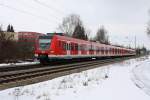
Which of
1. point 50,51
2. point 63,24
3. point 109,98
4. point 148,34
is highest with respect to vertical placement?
point 63,24

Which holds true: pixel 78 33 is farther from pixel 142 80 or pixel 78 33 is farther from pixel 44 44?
pixel 142 80

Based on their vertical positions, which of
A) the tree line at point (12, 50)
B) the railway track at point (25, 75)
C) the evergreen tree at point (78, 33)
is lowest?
the railway track at point (25, 75)

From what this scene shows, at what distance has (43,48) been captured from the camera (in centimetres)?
2888

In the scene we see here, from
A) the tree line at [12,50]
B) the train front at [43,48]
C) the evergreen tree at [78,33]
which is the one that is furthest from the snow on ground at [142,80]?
the evergreen tree at [78,33]

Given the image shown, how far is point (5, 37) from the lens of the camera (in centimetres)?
3450

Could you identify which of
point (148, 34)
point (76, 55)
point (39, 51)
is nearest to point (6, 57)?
point (39, 51)

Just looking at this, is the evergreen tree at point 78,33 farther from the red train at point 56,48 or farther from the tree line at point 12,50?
the red train at point 56,48

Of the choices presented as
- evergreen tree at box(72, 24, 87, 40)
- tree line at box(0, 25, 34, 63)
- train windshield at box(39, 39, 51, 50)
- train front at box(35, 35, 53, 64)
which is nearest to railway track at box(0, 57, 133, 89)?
train front at box(35, 35, 53, 64)

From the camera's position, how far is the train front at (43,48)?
1117 inches

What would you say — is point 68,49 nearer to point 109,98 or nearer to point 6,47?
point 6,47

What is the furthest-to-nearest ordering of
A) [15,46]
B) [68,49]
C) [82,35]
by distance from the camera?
[82,35], [15,46], [68,49]

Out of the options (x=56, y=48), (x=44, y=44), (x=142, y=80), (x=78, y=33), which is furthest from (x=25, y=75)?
(x=78, y=33)

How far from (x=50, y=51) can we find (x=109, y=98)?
59.5 feet

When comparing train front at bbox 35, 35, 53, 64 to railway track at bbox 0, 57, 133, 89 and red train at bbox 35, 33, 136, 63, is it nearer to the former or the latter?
red train at bbox 35, 33, 136, 63
